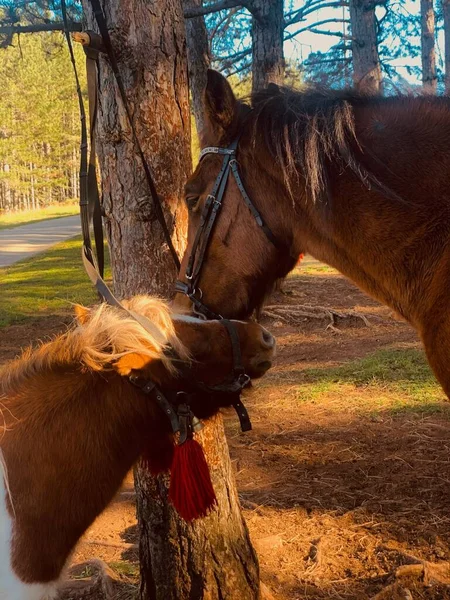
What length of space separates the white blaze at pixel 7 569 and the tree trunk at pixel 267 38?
843cm

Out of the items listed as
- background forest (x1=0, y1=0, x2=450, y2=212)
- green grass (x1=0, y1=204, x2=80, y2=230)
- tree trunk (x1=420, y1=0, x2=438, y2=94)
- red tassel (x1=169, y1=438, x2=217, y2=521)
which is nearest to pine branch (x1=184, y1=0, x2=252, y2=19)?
background forest (x1=0, y1=0, x2=450, y2=212)

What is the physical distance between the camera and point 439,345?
2213 mm

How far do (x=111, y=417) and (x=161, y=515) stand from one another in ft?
3.39

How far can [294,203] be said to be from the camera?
8.51 ft

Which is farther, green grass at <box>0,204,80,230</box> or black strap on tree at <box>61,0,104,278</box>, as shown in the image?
green grass at <box>0,204,80,230</box>

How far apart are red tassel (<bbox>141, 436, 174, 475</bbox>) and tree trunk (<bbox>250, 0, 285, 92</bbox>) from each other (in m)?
8.09

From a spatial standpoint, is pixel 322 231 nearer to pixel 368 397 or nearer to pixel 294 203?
pixel 294 203

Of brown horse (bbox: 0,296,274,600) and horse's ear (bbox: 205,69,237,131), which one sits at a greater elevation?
horse's ear (bbox: 205,69,237,131)

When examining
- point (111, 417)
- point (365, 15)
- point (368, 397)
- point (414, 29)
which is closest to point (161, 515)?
point (111, 417)

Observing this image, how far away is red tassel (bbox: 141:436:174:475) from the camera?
2170mm

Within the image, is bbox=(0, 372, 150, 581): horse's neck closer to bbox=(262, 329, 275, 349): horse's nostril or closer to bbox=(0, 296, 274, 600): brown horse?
bbox=(0, 296, 274, 600): brown horse

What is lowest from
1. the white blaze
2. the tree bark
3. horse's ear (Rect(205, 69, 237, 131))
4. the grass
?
the grass

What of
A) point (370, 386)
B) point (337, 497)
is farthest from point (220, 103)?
point (370, 386)

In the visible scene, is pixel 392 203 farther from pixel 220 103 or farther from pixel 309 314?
pixel 309 314
